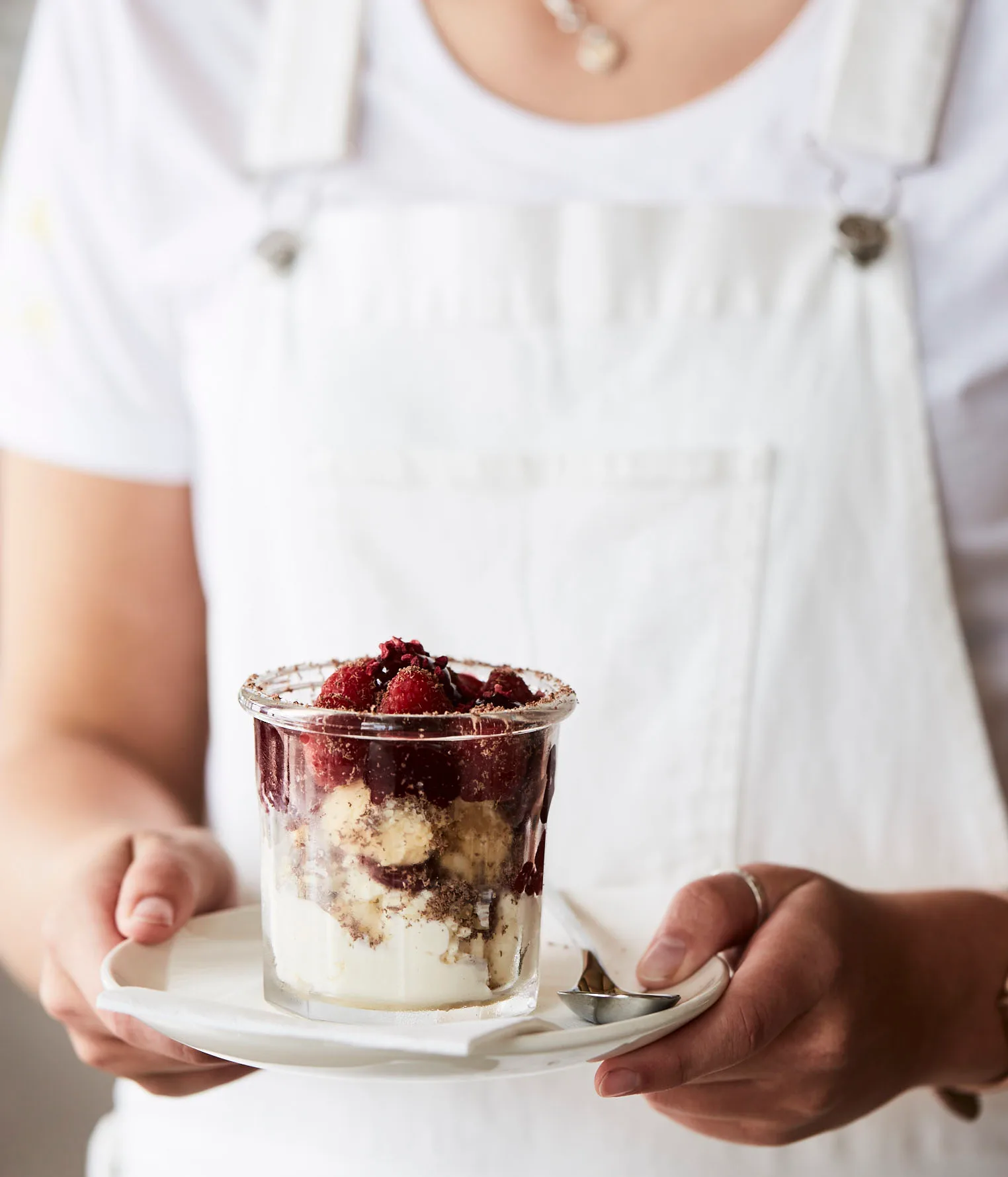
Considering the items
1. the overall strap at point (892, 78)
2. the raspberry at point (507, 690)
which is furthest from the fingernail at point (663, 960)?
the overall strap at point (892, 78)

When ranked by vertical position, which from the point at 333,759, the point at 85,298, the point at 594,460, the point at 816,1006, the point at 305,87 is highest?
the point at 305,87

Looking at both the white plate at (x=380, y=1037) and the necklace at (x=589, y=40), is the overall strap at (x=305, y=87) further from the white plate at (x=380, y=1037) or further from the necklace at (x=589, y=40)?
the white plate at (x=380, y=1037)

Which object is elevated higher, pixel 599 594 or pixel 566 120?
pixel 566 120

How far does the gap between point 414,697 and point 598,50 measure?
1.53 feet

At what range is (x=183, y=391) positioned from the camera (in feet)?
2.68

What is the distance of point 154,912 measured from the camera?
19.4 inches

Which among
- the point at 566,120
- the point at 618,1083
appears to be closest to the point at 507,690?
the point at 618,1083

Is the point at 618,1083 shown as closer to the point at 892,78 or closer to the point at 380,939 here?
the point at 380,939

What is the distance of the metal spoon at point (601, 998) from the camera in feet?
1.51

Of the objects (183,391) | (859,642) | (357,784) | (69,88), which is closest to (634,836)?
(859,642)

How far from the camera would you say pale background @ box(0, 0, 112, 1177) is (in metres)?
1.21

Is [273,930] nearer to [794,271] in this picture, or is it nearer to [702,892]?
[702,892]

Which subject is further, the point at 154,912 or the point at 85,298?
the point at 85,298

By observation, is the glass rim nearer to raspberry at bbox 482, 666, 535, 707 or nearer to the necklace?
raspberry at bbox 482, 666, 535, 707
